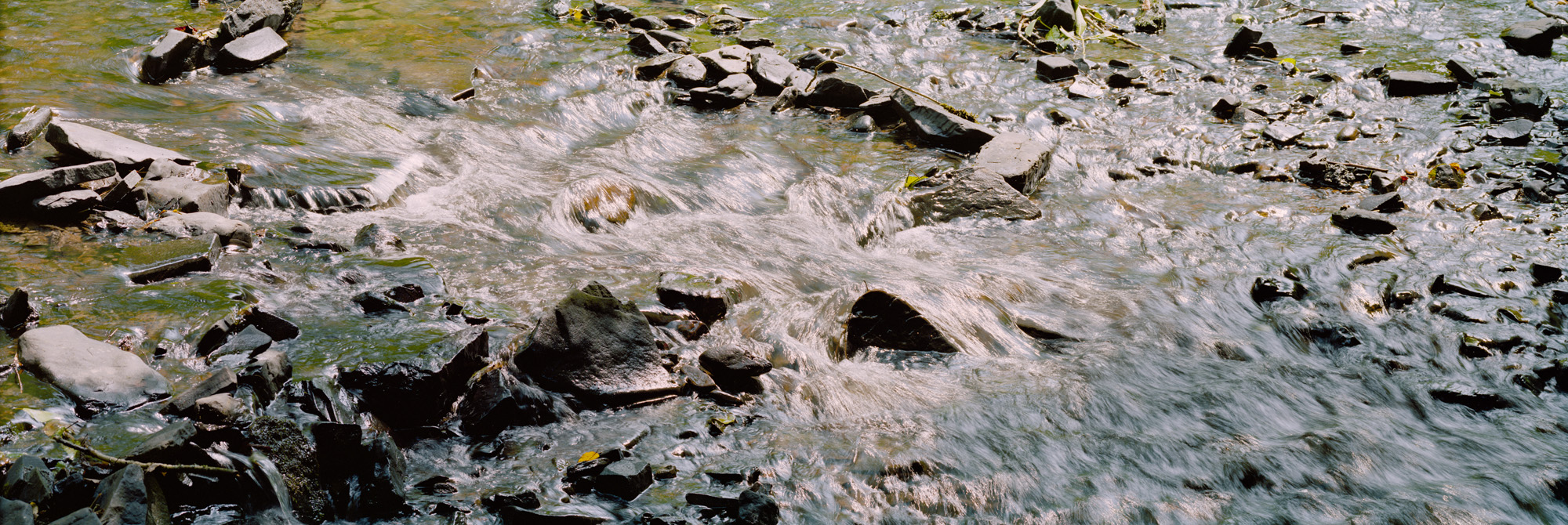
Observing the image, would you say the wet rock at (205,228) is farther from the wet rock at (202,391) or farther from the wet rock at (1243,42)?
the wet rock at (1243,42)

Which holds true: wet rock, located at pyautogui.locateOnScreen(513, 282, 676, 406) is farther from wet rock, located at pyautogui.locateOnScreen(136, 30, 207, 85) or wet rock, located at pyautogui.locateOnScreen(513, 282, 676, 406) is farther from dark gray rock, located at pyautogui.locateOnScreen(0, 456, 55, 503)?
wet rock, located at pyautogui.locateOnScreen(136, 30, 207, 85)

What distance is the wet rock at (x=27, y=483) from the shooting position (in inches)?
100

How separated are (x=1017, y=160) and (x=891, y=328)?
2.64 metres

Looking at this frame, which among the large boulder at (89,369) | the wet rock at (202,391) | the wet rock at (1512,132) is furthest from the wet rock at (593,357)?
the wet rock at (1512,132)

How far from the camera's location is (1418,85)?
309 inches

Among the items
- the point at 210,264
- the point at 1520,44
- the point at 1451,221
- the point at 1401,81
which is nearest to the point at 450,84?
the point at 210,264

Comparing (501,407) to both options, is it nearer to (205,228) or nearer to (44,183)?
(205,228)

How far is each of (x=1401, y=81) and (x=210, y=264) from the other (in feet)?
30.2

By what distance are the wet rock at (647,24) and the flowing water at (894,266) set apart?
0.65 meters

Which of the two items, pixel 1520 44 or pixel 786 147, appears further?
pixel 1520 44

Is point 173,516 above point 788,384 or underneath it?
above

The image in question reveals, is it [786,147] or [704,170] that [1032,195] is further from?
[704,170]

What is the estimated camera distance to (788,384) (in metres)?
3.94

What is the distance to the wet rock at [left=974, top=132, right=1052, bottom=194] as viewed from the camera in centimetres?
638
